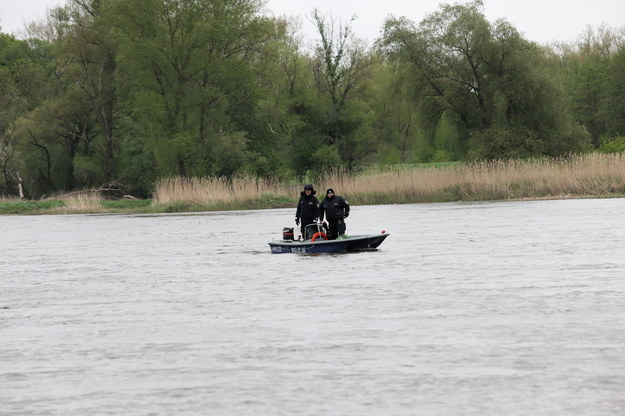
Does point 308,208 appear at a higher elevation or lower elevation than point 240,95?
lower

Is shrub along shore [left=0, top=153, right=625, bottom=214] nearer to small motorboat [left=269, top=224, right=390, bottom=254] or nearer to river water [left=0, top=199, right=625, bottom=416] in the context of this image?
river water [left=0, top=199, right=625, bottom=416]

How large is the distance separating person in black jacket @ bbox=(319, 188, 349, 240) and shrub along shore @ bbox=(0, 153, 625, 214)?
2403 cm

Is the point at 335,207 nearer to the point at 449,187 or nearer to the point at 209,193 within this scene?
the point at 449,187

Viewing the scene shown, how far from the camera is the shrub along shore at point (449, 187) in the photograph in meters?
43.1

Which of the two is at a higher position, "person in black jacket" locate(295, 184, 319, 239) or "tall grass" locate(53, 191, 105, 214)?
"tall grass" locate(53, 191, 105, 214)

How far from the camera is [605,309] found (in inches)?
468

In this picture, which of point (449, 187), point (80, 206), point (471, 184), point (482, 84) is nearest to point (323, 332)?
point (471, 184)

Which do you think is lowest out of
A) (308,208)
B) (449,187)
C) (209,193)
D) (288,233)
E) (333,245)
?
(333,245)

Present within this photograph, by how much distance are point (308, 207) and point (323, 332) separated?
1049 cm

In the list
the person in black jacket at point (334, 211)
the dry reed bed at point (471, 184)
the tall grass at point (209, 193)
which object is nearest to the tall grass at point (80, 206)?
the dry reed bed at point (471, 184)

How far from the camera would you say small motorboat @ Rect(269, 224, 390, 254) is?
2088 centimetres

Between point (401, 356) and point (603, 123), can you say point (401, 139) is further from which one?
point (401, 356)

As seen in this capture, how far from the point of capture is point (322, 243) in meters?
21.0

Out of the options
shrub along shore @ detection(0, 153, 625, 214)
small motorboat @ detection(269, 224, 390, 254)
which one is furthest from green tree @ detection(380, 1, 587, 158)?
small motorboat @ detection(269, 224, 390, 254)
